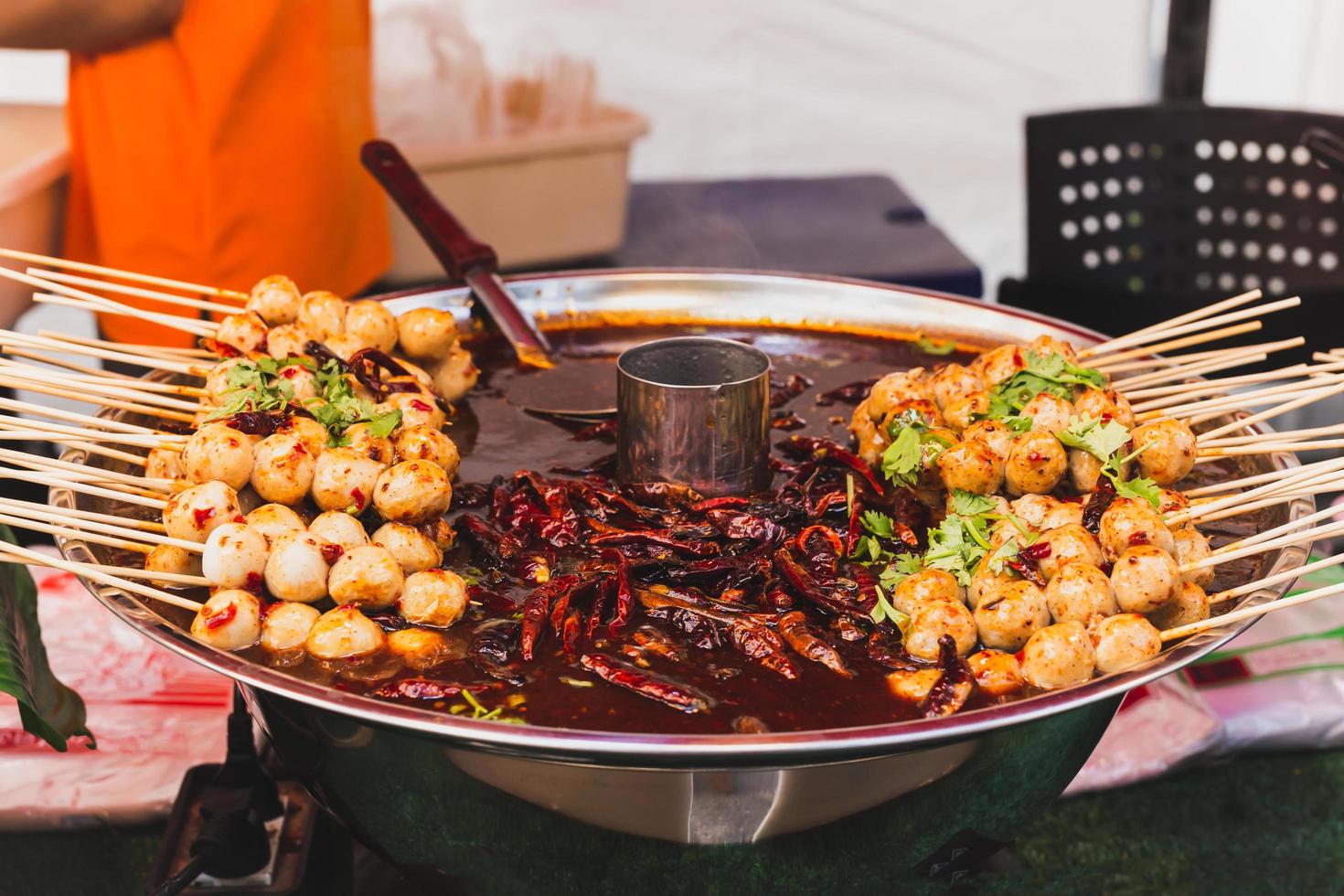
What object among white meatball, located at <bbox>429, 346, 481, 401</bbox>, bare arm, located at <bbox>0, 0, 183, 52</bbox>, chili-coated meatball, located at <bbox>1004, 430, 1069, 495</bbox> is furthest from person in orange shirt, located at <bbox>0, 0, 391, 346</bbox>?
chili-coated meatball, located at <bbox>1004, 430, 1069, 495</bbox>

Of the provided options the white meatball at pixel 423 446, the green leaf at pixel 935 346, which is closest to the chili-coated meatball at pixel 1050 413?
the green leaf at pixel 935 346

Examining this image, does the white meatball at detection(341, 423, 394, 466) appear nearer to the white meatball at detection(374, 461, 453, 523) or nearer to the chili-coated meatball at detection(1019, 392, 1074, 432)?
the white meatball at detection(374, 461, 453, 523)

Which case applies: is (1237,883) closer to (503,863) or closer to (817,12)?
(503,863)

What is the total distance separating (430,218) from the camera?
3.16 meters

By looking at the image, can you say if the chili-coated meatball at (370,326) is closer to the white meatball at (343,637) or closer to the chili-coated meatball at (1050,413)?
the white meatball at (343,637)

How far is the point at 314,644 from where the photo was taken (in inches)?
70.6

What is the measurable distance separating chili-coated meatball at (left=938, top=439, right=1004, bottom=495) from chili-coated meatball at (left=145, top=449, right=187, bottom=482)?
1307 millimetres

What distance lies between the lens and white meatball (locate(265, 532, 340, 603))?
187 cm

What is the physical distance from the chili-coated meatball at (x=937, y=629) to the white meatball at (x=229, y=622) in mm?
954

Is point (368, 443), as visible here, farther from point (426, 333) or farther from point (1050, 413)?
point (1050, 413)

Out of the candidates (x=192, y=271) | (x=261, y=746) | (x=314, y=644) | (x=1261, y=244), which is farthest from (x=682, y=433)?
(x=1261, y=244)

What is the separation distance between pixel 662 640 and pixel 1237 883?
224 cm

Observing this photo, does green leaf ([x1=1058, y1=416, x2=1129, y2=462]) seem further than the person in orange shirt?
No

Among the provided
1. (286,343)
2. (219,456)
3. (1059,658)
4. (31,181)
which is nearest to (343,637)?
(219,456)
